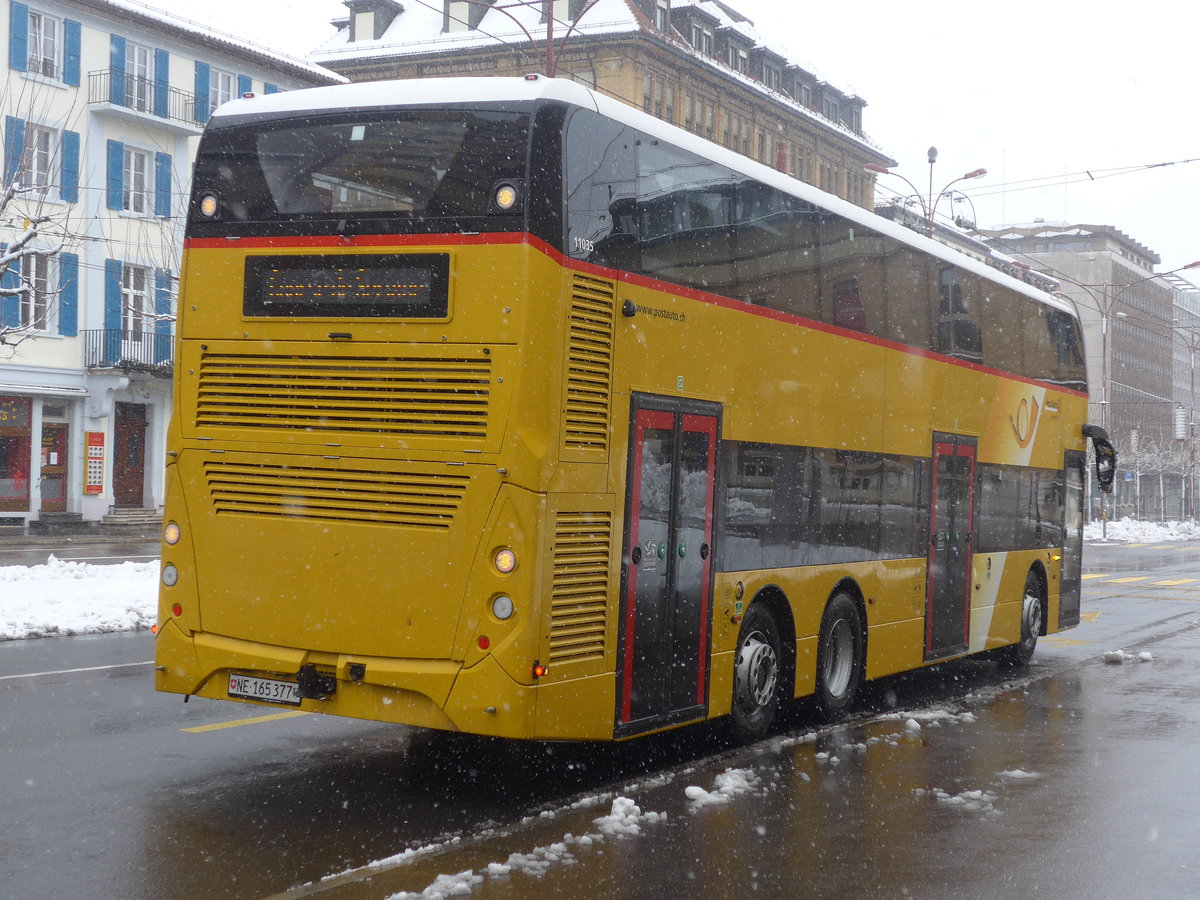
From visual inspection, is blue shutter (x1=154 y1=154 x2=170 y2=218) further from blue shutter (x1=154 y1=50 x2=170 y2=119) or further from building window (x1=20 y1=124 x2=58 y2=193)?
building window (x1=20 y1=124 x2=58 y2=193)

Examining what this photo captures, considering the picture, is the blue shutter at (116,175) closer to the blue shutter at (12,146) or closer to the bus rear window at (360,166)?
the blue shutter at (12,146)

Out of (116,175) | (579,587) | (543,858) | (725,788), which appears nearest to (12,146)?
(116,175)

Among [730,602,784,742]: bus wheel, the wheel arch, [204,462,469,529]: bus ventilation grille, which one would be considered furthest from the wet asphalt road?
[204,462,469,529]: bus ventilation grille

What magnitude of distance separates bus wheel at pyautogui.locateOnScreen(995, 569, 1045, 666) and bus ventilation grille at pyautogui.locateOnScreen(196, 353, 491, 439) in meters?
9.66

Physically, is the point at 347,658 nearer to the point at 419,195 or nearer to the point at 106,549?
the point at 419,195

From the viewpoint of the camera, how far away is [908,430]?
12.2 meters

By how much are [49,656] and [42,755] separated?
498 cm

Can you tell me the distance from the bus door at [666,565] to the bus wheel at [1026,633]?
7.54 metres

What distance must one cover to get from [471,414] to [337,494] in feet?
2.98

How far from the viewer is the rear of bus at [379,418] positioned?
7434mm

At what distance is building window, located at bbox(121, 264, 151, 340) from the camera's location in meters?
39.3

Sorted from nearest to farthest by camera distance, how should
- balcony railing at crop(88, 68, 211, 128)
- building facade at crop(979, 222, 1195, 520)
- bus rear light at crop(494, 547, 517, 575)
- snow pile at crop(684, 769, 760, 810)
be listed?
1. bus rear light at crop(494, 547, 517, 575)
2. snow pile at crop(684, 769, 760, 810)
3. balcony railing at crop(88, 68, 211, 128)
4. building facade at crop(979, 222, 1195, 520)

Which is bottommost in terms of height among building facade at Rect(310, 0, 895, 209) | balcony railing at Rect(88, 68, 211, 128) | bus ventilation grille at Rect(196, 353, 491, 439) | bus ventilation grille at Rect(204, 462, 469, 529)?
bus ventilation grille at Rect(204, 462, 469, 529)

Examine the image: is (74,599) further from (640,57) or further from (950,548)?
(640,57)
